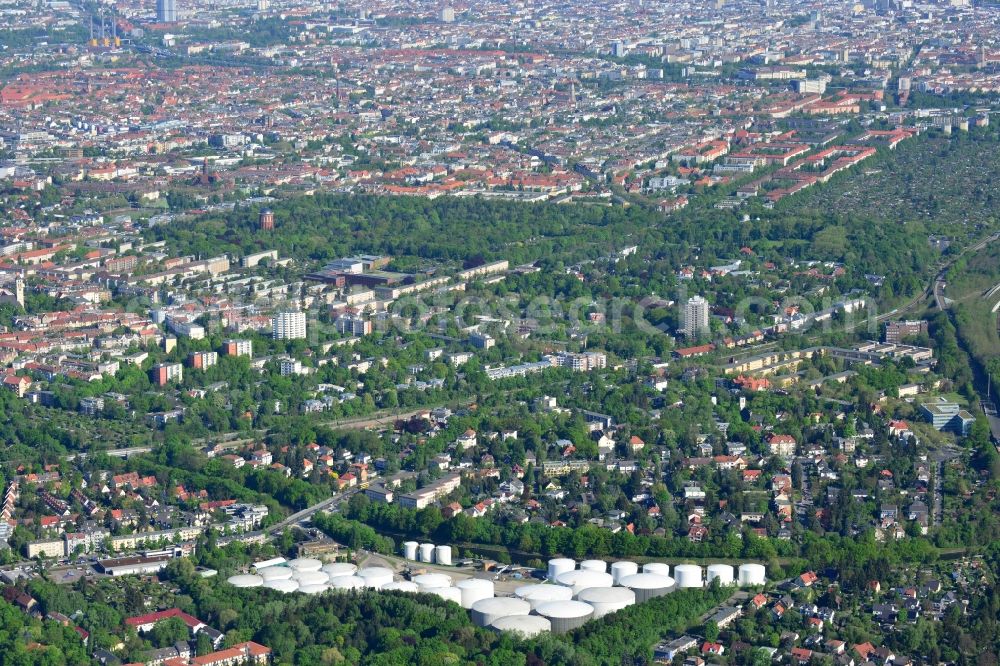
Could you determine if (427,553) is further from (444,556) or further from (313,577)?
(313,577)

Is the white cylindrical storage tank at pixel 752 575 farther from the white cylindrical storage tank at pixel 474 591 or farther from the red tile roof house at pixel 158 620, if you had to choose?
the red tile roof house at pixel 158 620

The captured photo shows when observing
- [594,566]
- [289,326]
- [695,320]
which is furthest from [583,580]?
[695,320]

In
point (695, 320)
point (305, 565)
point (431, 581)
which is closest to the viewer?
point (431, 581)

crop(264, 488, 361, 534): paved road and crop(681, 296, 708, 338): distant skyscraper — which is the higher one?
crop(264, 488, 361, 534): paved road

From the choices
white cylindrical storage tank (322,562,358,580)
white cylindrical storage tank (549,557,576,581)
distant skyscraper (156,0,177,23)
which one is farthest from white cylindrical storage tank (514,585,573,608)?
distant skyscraper (156,0,177,23)

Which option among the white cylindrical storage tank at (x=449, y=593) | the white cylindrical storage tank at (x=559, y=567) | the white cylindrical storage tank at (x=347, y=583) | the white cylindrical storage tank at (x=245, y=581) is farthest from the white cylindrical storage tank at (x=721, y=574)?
the white cylindrical storage tank at (x=245, y=581)

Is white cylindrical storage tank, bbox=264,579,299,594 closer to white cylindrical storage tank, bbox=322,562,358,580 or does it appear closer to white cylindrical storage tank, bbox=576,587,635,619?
white cylindrical storage tank, bbox=322,562,358,580
